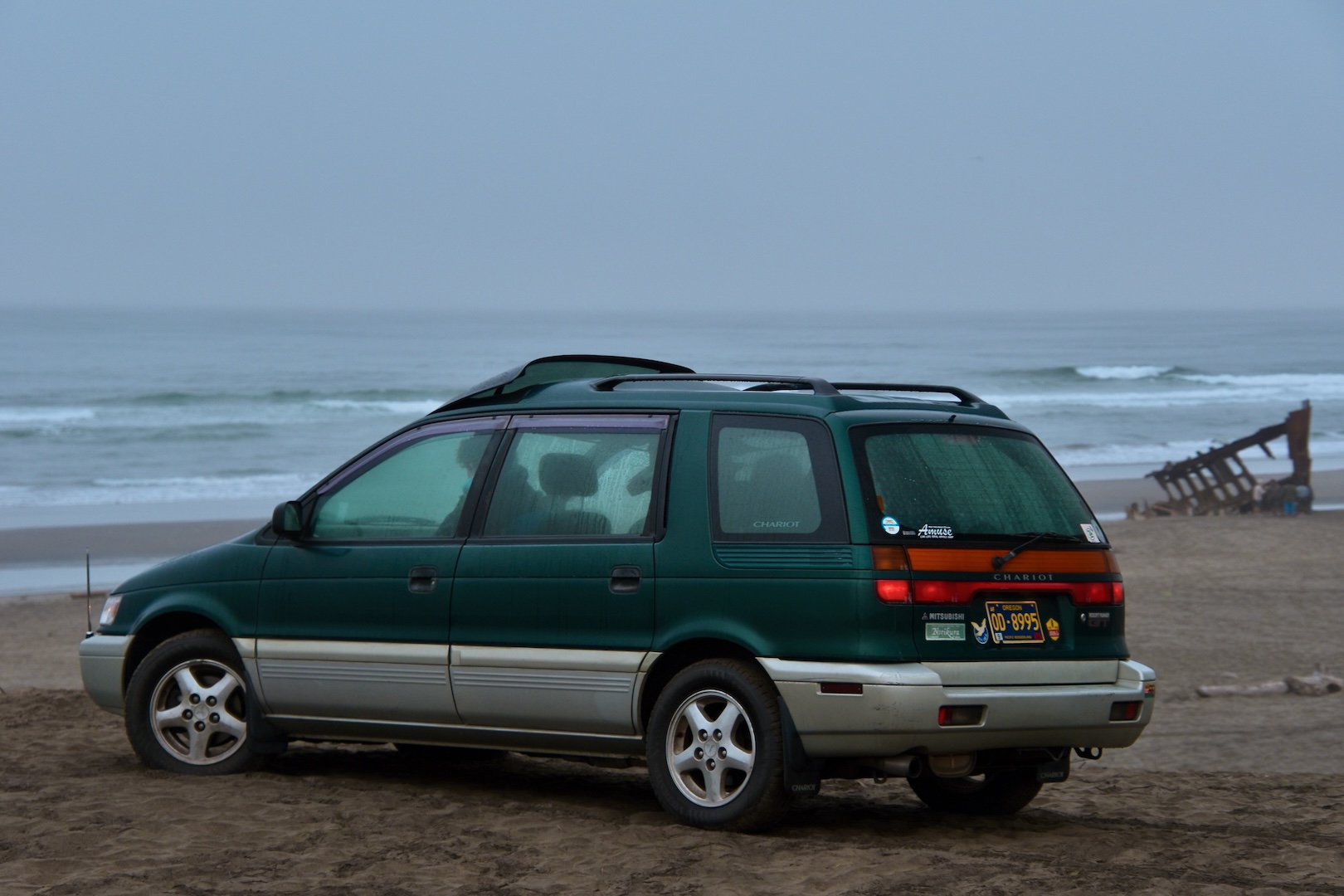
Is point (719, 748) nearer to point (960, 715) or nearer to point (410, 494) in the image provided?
point (960, 715)

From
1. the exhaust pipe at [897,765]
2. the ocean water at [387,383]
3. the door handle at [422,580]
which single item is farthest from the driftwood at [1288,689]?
the ocean water at [387,383]

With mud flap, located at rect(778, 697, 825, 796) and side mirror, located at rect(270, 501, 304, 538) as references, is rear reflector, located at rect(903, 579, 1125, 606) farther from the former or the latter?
side mirror, located at rect(270, 501, 304, 538)

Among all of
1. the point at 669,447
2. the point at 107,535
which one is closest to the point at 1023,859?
the point at 669,447

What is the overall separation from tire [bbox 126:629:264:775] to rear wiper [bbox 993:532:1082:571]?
3554 millimetres

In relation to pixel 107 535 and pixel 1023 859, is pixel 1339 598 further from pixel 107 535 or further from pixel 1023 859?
pixel 107 535

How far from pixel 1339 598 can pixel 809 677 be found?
1276 cm

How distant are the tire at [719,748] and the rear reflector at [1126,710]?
4.22 feet

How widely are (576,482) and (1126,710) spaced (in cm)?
234

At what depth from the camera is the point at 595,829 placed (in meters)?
6.26

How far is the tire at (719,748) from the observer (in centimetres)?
597

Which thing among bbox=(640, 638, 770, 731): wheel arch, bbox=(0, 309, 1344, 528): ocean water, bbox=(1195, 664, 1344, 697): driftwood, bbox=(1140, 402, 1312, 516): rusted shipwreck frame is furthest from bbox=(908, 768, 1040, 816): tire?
bbox=(0, 309, 1344, 528): ocean water

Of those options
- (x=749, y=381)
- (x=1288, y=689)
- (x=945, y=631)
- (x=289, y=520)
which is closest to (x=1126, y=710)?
(x=945, y=631)

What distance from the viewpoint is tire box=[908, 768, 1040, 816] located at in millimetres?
6855

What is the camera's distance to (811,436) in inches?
240
